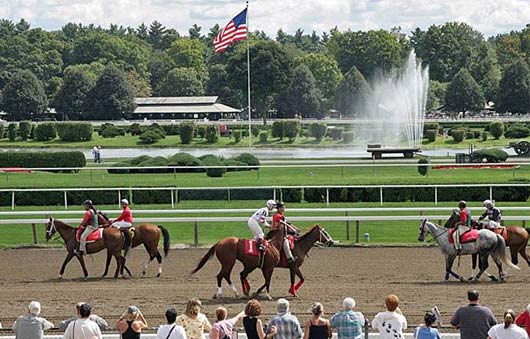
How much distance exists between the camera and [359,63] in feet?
313

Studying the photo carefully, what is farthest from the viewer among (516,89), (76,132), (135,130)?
(516,89)

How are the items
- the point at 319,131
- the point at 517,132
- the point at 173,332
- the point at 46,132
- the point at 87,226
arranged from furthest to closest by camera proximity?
1. the point at 46,132
2. the point at 319,131
3. the point at 517,132
4. the point at 87,226
5. the point at 173,332

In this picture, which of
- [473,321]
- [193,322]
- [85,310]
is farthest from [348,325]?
[85,310]

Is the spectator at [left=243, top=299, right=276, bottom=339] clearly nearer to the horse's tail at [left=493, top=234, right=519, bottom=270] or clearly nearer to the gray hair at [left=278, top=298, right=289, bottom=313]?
the gray hair at [left=278, top=298, right=289, bottom=313]

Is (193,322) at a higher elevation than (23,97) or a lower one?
lower

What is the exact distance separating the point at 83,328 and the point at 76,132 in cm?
5216

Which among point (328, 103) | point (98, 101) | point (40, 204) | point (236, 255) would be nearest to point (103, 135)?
point (98, 101)

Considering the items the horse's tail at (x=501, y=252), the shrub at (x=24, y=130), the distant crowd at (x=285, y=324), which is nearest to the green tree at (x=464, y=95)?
the shrub at (x=24, y=130)

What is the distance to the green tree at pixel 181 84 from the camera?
96.6 m

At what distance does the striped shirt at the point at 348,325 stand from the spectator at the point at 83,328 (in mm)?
1929

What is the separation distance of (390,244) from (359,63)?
78.1m

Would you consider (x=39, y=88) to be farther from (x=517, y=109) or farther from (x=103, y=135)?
(x=517, y=109)

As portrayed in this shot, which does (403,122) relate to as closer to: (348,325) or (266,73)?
(266,73)

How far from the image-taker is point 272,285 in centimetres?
1425
